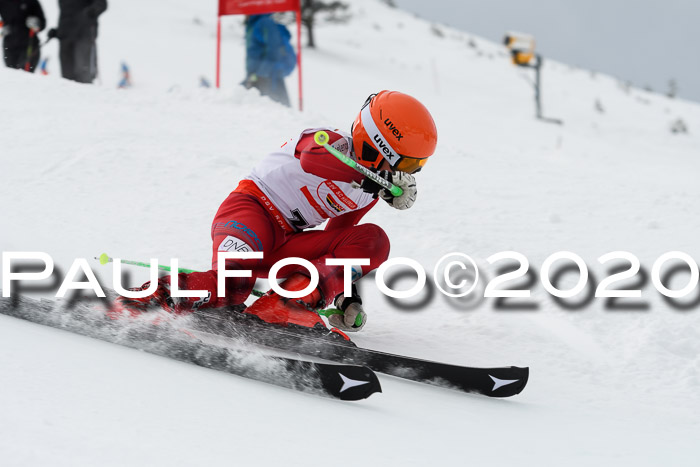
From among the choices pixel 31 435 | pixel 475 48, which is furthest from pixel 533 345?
pixel 475 48

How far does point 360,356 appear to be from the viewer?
2.92 m

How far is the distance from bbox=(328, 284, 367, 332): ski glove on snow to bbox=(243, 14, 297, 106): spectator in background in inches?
282

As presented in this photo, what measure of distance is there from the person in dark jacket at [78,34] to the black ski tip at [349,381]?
727 cm

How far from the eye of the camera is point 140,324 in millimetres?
2877

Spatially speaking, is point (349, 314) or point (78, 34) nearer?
point (349, 314)

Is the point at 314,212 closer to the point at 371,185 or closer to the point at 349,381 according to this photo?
the point at 371,185

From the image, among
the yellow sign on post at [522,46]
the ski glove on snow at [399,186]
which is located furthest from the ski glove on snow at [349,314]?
the yellow sign on post at [522,46]

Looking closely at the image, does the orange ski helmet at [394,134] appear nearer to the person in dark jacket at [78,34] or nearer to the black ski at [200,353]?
the black ski at [200,353]

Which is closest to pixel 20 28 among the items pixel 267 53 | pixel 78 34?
pixel 78 34

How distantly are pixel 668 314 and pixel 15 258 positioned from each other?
11.6 feet

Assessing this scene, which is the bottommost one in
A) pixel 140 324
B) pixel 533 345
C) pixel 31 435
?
pixel 533 345

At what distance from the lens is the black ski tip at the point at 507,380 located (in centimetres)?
271

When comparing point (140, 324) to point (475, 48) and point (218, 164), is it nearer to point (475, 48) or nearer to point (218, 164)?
point (218, 164)

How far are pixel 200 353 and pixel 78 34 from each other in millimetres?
6982
